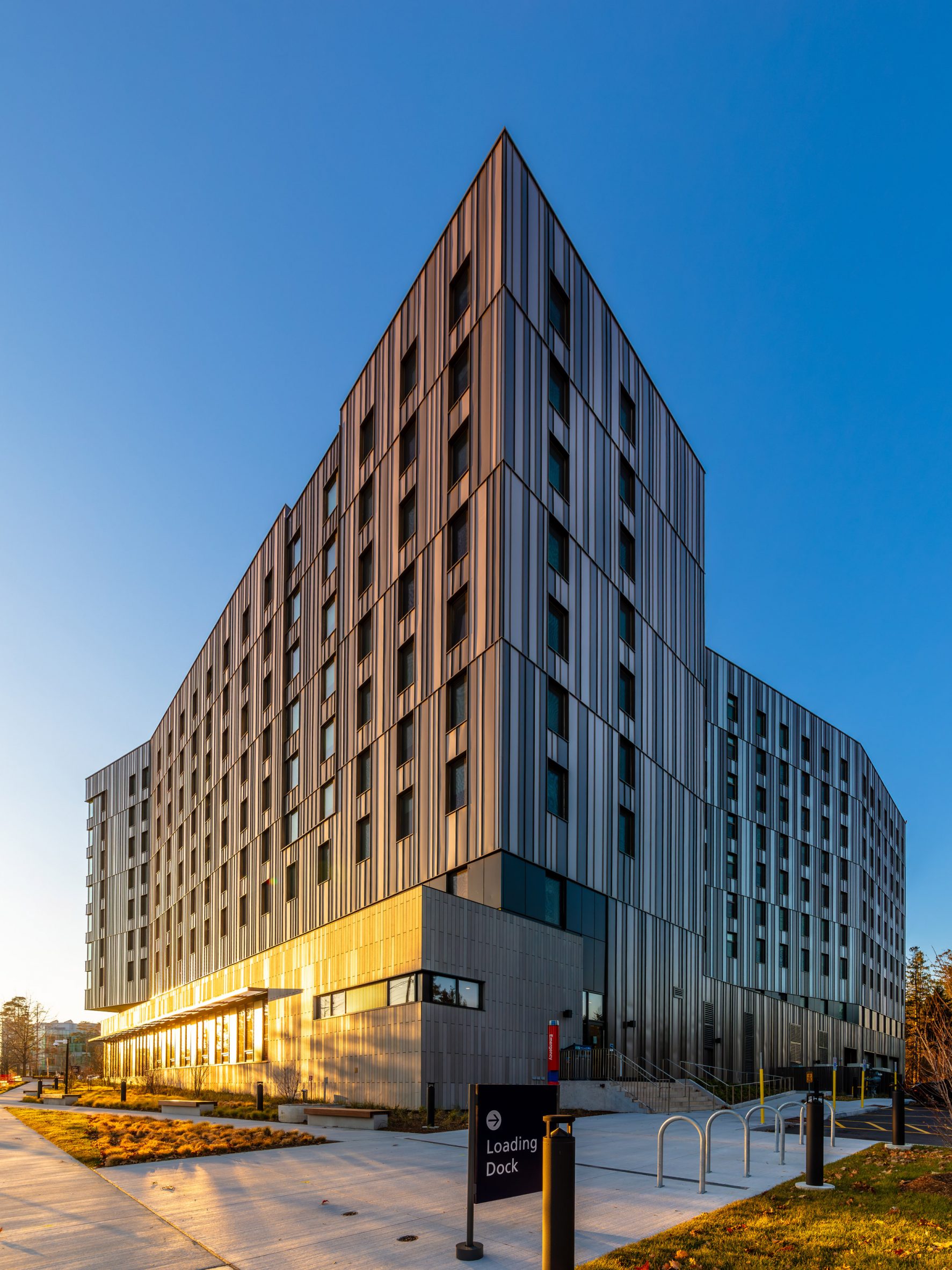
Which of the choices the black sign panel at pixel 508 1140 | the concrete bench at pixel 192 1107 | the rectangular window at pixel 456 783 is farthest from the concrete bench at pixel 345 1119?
the black sign panel at pixel 508 1140

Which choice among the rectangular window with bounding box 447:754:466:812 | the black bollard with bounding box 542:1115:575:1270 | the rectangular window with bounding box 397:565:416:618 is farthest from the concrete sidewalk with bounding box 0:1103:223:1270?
the rectangular window with bounding box 397:565:416:618

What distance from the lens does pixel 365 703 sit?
125 feet

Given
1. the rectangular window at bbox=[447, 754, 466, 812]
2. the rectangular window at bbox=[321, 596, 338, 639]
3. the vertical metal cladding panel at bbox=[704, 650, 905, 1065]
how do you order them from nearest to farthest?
the rectangular window at bbox=[447, 754, 466, 812] → the rectangular window at bbox=[321, 596, 338, 639] → the vertical metal cladding panel at bbox=[704, 650, 905, 1065]

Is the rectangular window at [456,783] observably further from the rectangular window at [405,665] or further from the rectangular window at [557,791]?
the rectangular window at [405,665]

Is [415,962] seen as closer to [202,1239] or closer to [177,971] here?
[202,1239]

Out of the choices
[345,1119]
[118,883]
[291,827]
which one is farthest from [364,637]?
[118,883]

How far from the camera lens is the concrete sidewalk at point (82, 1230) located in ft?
28.2

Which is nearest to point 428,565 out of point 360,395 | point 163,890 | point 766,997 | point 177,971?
point 360,395

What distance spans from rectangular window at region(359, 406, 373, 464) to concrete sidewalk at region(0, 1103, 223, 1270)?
1198 inches

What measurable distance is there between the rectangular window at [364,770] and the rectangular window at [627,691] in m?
9.64

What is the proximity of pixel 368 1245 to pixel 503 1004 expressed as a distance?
18.0 meters

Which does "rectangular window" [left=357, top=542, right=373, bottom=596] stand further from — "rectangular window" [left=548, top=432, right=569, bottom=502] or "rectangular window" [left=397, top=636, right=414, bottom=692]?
"rectangular window" [left=548, top=432, right=569, bottom=502]

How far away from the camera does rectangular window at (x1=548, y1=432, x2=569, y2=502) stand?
107 ft

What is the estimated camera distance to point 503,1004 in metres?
26.6
